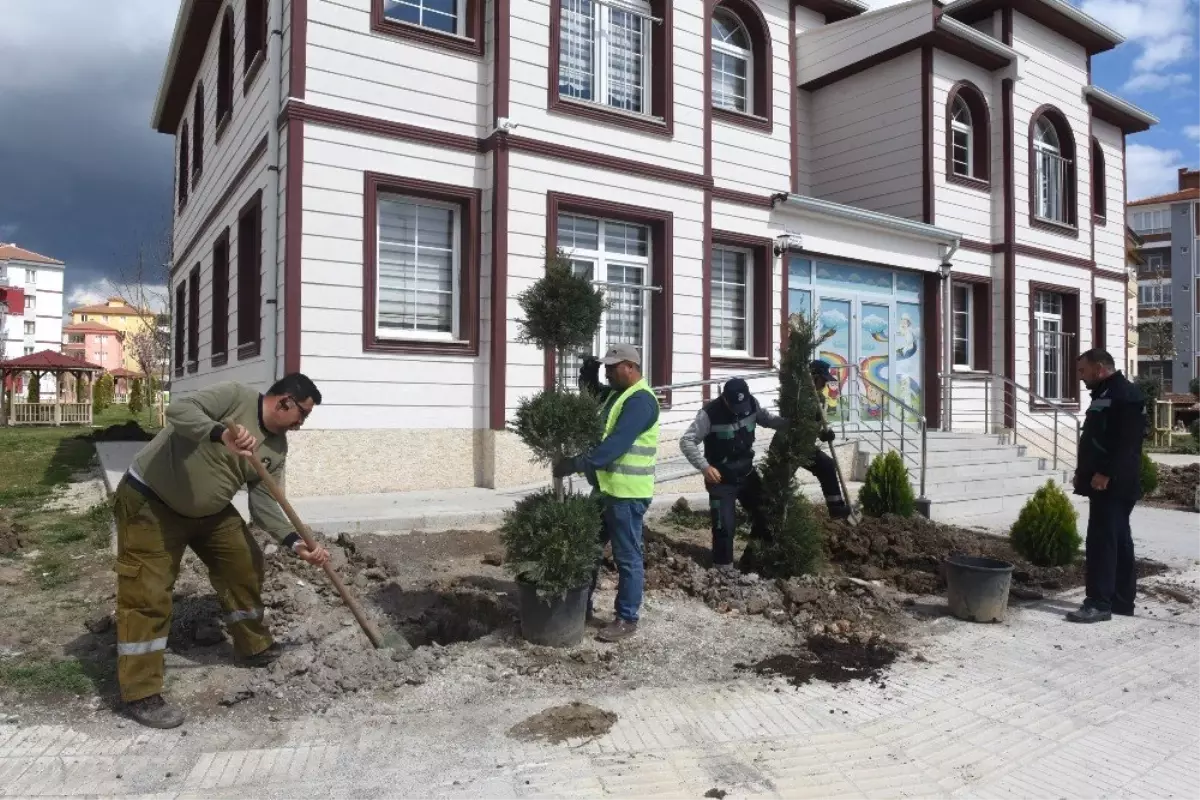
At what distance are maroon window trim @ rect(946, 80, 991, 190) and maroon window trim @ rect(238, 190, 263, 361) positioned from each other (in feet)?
37.1

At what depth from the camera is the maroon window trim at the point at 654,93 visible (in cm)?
1042

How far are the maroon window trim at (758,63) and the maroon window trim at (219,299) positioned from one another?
314 inches

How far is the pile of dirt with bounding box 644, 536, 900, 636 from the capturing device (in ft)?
19.5

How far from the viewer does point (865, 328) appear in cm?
1412

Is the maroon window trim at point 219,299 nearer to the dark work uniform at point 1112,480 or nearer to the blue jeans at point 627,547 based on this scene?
the blue jeans at point 627,547

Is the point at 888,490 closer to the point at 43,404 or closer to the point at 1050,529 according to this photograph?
the point at 1050,529

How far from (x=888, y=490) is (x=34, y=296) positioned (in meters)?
106

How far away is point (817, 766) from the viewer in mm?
3709

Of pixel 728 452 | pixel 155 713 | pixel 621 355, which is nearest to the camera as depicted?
pixel 155 713

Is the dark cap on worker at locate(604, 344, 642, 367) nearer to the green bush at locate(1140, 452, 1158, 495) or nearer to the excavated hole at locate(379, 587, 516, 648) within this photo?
the excavated hole at locate(379, 587, 516, 648)

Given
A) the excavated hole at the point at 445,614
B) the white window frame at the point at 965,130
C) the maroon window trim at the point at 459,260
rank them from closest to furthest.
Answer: the excavated hole at the point at 445,614 → the maroon window trim at the point at 459,260 → the white window frame at the point at 965,130

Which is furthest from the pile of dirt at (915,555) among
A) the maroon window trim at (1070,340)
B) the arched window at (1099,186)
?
the arched window at (1099,186)

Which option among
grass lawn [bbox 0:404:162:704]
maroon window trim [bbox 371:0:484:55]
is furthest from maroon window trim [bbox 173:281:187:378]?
maroon window trim [bbox 371:0:484:55]

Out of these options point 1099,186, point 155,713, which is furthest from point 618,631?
point 1099,186
